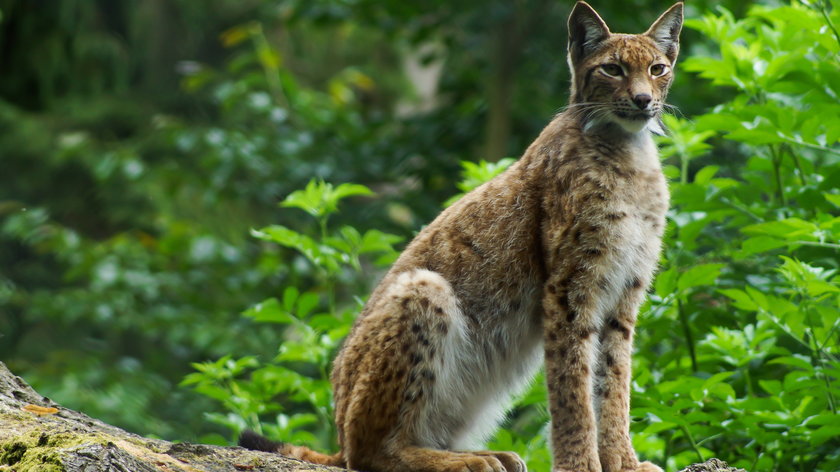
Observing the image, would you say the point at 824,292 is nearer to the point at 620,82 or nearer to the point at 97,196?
the point at 620,82

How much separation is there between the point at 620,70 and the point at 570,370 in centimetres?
138

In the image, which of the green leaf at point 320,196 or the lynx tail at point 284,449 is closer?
the lynx tail at point 284,449

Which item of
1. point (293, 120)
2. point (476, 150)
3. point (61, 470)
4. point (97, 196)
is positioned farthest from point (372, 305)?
point (97, 196)

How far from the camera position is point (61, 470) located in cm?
286

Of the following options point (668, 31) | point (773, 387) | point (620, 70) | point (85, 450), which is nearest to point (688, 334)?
Result: point (773, 387)

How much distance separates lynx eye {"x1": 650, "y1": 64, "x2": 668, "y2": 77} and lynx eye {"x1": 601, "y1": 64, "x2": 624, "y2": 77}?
0.15 metres

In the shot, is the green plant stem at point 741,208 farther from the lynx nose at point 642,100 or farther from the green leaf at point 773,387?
the green leaf at point 773,387

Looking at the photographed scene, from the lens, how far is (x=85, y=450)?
2953 mm

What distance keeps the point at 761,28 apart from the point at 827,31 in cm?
64

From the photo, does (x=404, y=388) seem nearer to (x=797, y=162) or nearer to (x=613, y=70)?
(x=613, y=70)

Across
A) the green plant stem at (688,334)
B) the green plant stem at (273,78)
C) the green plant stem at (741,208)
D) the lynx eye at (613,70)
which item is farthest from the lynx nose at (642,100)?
the green plant stem at (273,78)

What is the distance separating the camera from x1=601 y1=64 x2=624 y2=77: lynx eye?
4.50 metres

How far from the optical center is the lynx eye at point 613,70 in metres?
4.50

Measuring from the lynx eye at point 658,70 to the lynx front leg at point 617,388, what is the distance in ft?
3.13
